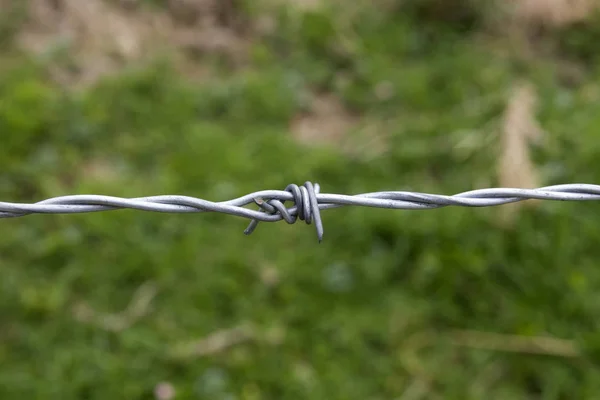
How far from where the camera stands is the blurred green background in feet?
8.07

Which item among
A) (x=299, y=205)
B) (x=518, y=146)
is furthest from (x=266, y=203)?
(x=518, y=146)

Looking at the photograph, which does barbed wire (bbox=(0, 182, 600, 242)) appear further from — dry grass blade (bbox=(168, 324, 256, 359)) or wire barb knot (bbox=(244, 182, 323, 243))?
dry grass blade (bbox=(168, 324, 256, 359))

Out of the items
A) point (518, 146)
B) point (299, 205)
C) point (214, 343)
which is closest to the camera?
point (299, 205)

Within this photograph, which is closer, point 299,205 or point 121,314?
point 299,205

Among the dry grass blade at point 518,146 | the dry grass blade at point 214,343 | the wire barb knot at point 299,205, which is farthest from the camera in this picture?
the dry grass blade at point 518,146

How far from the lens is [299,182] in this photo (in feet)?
10.1

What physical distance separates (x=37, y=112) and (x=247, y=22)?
5.04 ft

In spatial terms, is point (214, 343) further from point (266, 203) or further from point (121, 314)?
point (266, 203)

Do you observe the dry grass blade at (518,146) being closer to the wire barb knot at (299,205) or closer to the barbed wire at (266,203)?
the barbed wire at (266,203)

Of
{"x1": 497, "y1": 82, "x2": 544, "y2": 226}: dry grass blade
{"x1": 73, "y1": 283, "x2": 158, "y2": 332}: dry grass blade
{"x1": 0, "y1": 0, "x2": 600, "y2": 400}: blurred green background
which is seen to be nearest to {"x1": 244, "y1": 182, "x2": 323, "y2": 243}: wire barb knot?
{"x1": 0, "y1": 0, "x2": 600, "y2": 400}: blurred green background

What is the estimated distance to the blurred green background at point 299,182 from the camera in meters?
2.46

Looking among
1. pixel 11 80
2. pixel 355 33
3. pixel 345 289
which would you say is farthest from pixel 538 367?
pixel 11 80

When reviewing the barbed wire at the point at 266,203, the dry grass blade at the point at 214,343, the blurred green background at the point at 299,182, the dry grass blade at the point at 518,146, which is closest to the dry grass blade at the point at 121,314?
the blurred green background at the point at 299,182

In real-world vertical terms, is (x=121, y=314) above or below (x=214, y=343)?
above
